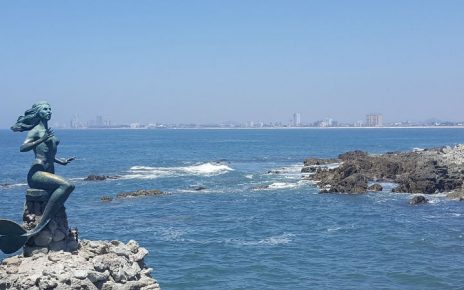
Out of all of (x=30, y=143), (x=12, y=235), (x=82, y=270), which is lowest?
(x=82, y=270)

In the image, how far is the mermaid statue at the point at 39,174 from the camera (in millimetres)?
16047

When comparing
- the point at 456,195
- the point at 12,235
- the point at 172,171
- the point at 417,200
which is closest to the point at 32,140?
the point at 12,235

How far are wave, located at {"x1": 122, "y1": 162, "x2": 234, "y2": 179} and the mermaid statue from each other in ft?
185

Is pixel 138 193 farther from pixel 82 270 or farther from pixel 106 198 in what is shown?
pixel 82 270

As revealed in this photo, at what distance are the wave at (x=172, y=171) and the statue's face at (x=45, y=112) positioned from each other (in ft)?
185

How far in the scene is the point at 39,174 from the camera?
16.5m

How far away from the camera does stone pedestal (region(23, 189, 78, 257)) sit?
16.2 metres

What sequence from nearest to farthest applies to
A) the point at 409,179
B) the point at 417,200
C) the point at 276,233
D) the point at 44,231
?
the point at 44,231, the point at 276,233, the point at 417,200, the point at 409,179

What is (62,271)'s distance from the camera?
15.0 meters

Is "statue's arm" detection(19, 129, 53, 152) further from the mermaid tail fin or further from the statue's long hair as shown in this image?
the mermaid tail fin

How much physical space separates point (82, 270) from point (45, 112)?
4578mm

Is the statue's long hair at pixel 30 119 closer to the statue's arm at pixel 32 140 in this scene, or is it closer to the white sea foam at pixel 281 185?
the statue's arm at pixel 32 140

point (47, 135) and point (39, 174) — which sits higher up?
point (47, 135)

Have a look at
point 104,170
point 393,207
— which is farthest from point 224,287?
point 104,170
